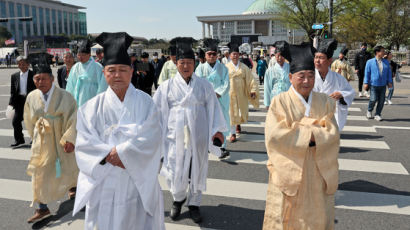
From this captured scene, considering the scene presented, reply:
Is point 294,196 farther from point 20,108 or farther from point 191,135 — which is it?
point 20,108

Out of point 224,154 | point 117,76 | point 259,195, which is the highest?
point 117,76

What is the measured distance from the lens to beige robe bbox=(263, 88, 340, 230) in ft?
9.51

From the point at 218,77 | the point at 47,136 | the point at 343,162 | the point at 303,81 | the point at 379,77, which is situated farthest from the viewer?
the point at 379,77

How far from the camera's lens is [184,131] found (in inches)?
165

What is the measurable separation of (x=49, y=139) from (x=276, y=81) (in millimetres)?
4754

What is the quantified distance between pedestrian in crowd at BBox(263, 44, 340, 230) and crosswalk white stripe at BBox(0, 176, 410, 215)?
1751mm

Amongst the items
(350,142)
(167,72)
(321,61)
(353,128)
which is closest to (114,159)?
(321,61)

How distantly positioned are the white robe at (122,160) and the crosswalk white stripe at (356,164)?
373 cm

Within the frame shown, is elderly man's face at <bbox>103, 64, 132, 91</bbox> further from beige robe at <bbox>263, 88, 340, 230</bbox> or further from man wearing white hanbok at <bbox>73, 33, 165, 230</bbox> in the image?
beige robe at <bbox>263, 88, 340, 230</bbox>

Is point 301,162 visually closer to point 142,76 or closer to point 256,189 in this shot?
point 256,189

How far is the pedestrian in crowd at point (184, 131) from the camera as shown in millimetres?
4164

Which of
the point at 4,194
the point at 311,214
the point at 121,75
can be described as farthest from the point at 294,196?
the point at 4,194

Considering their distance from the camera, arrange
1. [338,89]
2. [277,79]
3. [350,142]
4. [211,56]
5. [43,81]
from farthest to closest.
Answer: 1. [350,142]
2. [277,79]
3. [211,56]
4. [338,89]
5. [43,81]

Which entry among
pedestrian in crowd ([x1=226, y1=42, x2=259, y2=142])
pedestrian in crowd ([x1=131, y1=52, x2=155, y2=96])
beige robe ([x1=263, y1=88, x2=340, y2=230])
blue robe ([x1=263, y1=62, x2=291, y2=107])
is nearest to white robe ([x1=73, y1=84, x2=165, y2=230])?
beige robe ([x1=263, y1=88, x2=340, y2=230])
